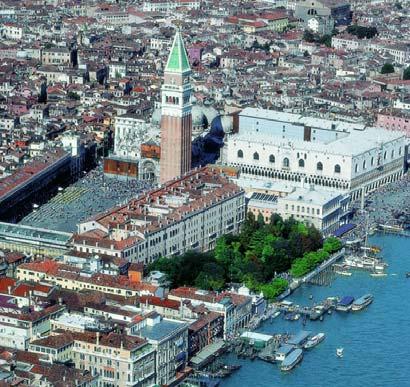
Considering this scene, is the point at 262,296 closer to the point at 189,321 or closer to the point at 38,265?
the point at 189,321

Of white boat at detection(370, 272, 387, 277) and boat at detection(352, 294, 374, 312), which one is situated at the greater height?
boat at detection(352, 294, 374, 312)

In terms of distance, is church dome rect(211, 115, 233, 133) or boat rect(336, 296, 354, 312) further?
church dome rect(211, 115, 233, 133)

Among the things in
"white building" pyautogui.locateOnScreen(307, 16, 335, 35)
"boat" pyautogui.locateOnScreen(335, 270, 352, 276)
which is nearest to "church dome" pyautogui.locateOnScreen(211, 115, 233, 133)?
"boat" pyautogui.locateOnScreen(335, 270, 352, 276)

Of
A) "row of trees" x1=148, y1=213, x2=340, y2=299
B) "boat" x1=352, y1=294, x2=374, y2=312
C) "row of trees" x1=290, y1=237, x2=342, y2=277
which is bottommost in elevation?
"boat" x1=352, y1=294, x2=374, y2=312

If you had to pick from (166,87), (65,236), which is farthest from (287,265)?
(166,87)

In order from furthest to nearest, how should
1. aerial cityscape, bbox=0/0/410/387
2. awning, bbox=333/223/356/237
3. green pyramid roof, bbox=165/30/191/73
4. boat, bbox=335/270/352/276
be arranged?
1. green pyramid roof, bbox=165/30/191/73
2. awning, bbox=333/223/356/237
3. boat, bbox=335/270/352/276
4. aerial cityscape, bbox=0/0/410/387

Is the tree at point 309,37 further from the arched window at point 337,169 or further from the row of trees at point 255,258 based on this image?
the row of trees at point 255,258

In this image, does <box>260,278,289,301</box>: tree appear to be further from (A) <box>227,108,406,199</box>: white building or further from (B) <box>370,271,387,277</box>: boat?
(A) <box>227,108,406,199</box>: white building
